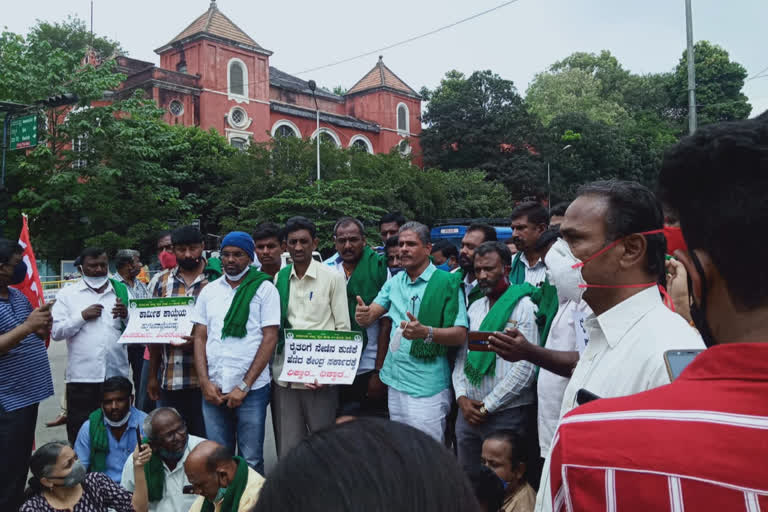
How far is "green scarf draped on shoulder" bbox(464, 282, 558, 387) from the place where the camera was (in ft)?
12.0

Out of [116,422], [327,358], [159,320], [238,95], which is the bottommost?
[116,422]

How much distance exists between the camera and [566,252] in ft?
9.64

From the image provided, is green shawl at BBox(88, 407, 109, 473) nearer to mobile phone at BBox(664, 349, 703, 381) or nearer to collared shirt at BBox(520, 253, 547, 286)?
collared shirt at BBox(520, 253, 547, 286)

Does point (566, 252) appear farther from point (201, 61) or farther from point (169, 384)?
point (201, 61)

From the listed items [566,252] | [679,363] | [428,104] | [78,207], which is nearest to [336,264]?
[566,252]

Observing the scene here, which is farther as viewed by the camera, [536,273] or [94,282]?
[94,282]

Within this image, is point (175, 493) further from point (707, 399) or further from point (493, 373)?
point (707, 399)

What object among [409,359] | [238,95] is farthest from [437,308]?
[238,95]

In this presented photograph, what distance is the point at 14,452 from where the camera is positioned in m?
3.88

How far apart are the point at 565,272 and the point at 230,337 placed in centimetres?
249

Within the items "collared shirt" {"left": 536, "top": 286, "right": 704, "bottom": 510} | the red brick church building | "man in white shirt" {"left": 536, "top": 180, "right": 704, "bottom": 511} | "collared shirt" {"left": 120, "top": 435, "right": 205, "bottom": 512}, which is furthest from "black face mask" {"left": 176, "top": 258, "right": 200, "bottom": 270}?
the red brick church building

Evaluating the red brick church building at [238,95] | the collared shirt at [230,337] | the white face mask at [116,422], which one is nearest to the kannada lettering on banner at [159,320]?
the collared shirt at [230,337]

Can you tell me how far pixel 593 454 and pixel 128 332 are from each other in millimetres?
4467

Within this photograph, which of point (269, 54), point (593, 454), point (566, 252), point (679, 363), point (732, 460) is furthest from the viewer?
point (269, 54)
